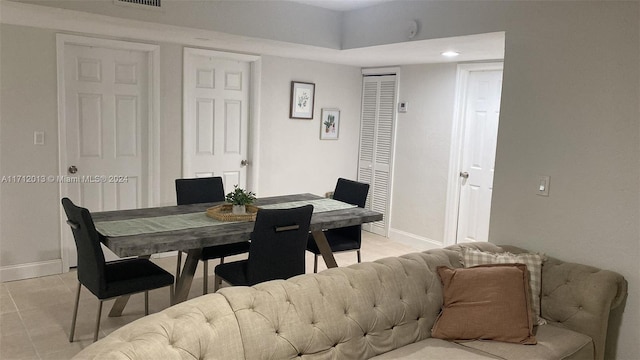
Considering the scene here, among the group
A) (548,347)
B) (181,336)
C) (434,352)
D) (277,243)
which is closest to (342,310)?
(434,352)

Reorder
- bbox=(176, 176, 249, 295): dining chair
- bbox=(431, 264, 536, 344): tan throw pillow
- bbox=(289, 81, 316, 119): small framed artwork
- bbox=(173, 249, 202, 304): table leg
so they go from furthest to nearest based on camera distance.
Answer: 1. bbox=(289, 81, 316, 119): small framed artwork
2. bbox=(176, 176, 249, 295): dining chair
3. bbox=(173, 249, 202, 304): table leg
4. bbox=(431, 264, 536, 344): tan throw pillow

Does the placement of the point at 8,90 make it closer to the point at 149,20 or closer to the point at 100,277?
the point at 149,20

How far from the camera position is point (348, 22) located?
177 inches

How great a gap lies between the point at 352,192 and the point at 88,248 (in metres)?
2.20

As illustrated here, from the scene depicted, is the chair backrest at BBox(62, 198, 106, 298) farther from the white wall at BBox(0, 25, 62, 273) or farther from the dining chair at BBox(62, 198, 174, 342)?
the white wall at BBox(0, 25, 62, 273)

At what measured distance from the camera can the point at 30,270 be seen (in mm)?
4141

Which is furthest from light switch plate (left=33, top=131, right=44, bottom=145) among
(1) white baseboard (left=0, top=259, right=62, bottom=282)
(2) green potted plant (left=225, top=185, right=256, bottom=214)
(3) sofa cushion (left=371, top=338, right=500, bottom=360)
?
(3) sofa cushion (left=371, top=338, right=500, bottom=360)

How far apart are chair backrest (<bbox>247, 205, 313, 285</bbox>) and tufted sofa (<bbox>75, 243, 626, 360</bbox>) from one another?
0.64 meters

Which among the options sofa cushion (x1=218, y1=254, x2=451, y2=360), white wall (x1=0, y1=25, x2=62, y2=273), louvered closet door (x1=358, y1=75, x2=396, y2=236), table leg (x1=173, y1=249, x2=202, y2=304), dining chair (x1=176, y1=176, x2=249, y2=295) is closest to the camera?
sofa cushion (x1=218, y1=254, x2=451, y2=360)

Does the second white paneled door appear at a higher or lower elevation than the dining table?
higher

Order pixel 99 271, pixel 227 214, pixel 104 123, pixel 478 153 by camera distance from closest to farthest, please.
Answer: pixel 99 271 < pixel 227 214 < pixel 104 123 < pixel 478 153

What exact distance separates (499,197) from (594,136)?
0.72 m

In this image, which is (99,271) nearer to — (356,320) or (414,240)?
(356,320)

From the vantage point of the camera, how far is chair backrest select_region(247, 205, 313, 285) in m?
2.91
